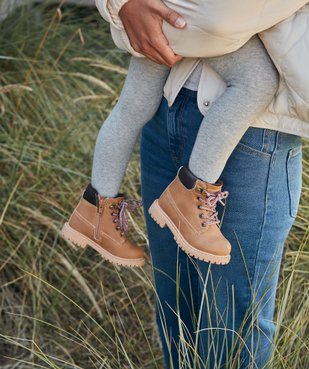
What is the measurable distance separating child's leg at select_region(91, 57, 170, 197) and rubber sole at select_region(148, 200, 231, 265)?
8.6 inches

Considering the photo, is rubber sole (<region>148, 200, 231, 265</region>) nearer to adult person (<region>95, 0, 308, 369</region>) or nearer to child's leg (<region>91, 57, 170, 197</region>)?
adult person (<region>95, 0, 308, 369</region>)

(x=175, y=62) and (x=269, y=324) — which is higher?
(x=175, y=62)

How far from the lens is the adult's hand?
200cm

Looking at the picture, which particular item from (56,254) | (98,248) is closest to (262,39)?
(98,248)

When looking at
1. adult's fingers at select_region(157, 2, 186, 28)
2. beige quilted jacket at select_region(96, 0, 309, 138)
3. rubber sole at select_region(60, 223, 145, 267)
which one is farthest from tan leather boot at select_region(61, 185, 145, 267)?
adult's fingers at select_region(157, 2, 186, 28)

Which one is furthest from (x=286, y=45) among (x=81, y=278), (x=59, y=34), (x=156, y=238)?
(x=59, y=34)

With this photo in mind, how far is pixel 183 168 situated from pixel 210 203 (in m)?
0.12

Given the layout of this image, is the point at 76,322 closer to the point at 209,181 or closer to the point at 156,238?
the point at 156,238

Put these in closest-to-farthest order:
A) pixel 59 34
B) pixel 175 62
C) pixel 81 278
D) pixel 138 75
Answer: pixel 175 62 → pixel 138 75 → pixel 81 278 → pixel 59 34

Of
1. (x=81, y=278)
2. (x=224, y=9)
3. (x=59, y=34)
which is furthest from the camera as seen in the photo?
(x=59, y=34)

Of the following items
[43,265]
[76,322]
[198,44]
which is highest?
[198,44]

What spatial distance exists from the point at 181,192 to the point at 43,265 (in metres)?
1.67

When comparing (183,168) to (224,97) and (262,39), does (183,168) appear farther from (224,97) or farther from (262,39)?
(262,39)

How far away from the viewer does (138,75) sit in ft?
7.24
